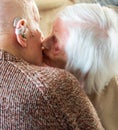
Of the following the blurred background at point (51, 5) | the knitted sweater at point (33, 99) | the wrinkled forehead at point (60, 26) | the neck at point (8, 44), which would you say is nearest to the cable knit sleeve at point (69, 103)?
the knitted sweater at point (33, 99)

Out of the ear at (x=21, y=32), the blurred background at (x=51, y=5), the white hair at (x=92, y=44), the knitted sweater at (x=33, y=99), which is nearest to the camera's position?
the knitted sweater at (x=33, y=99)

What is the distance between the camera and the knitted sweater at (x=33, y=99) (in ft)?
2.60

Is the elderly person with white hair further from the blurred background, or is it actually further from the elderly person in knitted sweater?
the blurred background

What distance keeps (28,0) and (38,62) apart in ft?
0.67

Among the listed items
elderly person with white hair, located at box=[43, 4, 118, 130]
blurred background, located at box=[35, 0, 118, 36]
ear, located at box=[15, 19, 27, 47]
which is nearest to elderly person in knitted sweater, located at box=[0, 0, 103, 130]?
ear, located at box=[15, 19, 27, 47]

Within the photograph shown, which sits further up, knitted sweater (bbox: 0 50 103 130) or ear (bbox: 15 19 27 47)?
ear (bbox: 15 19 27 47)

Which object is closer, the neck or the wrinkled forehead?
the neck

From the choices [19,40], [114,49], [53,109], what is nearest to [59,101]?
[53,109]

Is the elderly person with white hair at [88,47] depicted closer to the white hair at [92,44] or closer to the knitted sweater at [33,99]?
the white hair at [92,44]

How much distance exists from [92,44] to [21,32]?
26 cm

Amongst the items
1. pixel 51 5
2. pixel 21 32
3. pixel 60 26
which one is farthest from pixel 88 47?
pixel 51 5

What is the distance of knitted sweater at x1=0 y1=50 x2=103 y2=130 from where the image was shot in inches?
31.3

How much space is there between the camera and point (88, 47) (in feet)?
3.50

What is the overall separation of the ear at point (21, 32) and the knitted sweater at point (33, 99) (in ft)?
0.29
